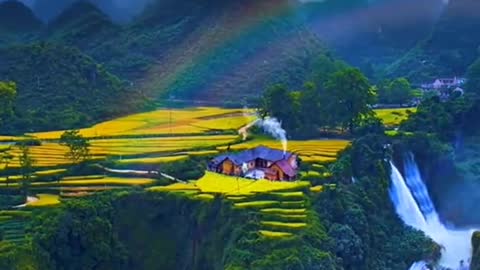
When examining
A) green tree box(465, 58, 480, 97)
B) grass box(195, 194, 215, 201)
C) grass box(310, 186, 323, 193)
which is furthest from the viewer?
green tree box(465, 58, 480, 97)

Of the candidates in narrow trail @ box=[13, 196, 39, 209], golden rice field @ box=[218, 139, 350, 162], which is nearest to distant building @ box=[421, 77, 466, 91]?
golden rice field @ box=[218, 139, 350, 162]

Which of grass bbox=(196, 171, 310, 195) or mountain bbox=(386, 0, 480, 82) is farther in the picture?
mountain bbox=(386, 0, 480, 82)

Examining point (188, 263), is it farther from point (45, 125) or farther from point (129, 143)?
point (45, 125)

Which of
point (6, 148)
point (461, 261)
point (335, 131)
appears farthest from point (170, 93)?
point (461, 261)

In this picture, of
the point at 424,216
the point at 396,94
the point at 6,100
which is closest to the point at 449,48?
the point at 396,94

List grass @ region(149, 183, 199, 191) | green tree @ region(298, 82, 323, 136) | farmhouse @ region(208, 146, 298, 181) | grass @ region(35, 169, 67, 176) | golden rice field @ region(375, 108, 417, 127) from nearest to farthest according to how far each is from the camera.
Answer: grass @ region(149, 183, 199, 191) < farmhouse @ region(208, 146, 298, 181) < grass @ region(35, 169, 67, 176) < green tree @ region(298, 82, 323, 136) < golden rice field @ region(375, 108, 417, 127)

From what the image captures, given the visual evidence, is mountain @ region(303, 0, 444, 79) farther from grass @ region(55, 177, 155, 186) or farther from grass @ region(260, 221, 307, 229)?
grass @ region(260, 221, 307, 229)

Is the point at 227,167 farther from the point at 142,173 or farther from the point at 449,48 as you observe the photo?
the point at 449,48

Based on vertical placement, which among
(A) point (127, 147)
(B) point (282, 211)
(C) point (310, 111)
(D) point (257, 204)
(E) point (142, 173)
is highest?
(C) point (310, 111)
